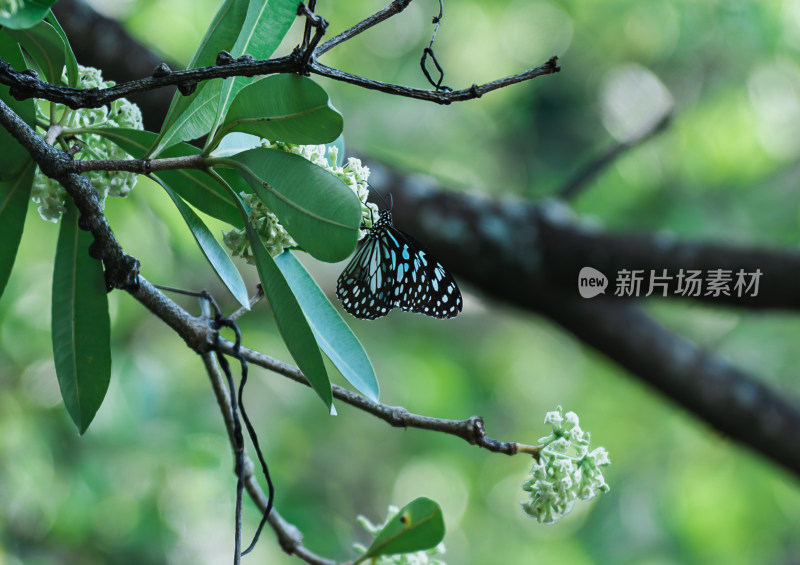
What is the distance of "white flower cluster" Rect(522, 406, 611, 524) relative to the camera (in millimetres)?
555

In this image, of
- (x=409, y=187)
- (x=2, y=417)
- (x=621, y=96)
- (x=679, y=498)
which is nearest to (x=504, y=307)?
(x=409, y=187)

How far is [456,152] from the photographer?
421cm

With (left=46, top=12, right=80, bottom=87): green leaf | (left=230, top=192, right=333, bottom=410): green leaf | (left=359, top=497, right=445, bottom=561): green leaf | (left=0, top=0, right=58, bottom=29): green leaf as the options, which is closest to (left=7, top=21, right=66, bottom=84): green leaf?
(left=46, top=12, right=80, bottom=87): green leaf

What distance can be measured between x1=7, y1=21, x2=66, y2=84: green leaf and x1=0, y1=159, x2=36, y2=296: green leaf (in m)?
0.08

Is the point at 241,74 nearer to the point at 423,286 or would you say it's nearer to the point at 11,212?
the point at 11,212

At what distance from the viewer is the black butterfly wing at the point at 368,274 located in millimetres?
815

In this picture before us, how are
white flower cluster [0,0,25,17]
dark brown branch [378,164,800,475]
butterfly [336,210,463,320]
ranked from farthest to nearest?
dark brown branch [378,164,800,475] < butterfly [336,210,463,320] < white flower cluster [0,0,25,17]

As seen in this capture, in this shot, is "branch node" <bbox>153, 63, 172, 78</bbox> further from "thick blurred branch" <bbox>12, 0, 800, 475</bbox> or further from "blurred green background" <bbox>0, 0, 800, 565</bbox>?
"blurred green background" <bbox>0, 0, 800, 565</bbox>

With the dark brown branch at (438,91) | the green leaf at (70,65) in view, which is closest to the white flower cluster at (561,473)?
the dark brown branch at (438,91)

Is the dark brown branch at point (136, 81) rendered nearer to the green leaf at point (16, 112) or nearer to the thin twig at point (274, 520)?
the green leaf at point (16, 112)

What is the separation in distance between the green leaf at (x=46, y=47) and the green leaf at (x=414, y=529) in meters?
0.45

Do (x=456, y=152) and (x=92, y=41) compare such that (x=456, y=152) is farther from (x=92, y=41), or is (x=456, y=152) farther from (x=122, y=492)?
(x=92, y=41)

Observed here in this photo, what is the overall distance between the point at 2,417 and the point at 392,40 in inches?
101

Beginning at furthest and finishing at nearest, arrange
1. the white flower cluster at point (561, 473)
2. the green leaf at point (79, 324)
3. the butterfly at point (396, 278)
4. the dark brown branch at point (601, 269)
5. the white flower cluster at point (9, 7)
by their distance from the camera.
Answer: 1. the dark brown branch at point (601, 269)
2. the butterfly at point (396, 278)
3. the green leaf at point (79, 324)
4. the white flower cluster at point (561, 473)
5. the white flower cluster at point (9, 7)
